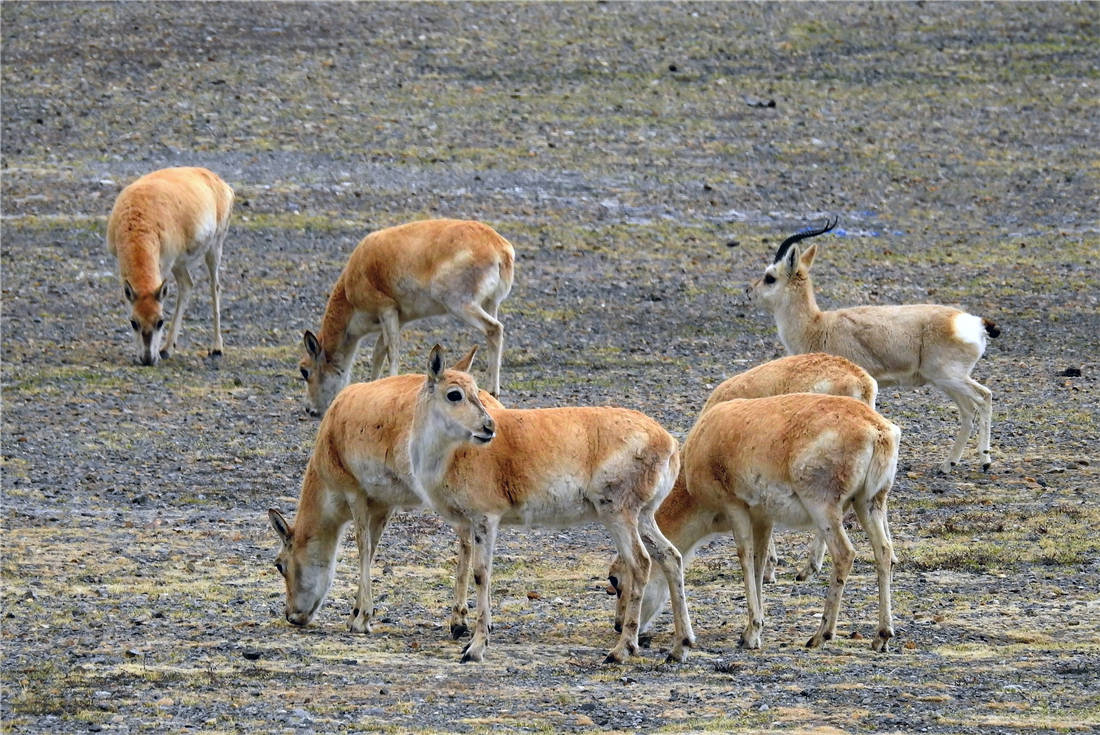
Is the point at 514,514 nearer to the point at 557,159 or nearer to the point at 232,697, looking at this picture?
the point at 232,697

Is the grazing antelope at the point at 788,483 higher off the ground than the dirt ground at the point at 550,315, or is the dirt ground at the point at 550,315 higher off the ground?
the grazing antelope at the point at 788,483

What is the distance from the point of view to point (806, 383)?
12.5 metres

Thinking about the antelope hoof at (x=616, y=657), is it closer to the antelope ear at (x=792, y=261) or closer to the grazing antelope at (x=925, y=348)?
the grazing antelope at (x=925, y=348)

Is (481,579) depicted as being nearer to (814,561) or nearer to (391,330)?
(814,561)

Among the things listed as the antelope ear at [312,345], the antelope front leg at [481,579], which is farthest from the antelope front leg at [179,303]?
the antelope front leg at [481,579]

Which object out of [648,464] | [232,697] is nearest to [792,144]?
[648,464]

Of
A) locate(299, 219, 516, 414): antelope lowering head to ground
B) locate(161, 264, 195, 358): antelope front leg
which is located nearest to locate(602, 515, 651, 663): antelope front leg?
locate(299, 219, 516, 414): antelope lowering head to ground

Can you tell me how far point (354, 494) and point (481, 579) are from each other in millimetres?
1334

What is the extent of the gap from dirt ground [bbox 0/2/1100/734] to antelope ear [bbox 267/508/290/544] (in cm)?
49

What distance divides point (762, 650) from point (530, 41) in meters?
20.4

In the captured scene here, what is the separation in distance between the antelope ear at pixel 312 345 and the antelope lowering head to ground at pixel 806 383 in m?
5.14

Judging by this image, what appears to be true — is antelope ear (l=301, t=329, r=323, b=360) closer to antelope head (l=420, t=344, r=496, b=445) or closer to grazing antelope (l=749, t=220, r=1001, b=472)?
grazing antelope (l=749, t=220, r=1001, b=472)

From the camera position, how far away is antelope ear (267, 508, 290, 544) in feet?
36.2

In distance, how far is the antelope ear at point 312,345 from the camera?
16.8 m
